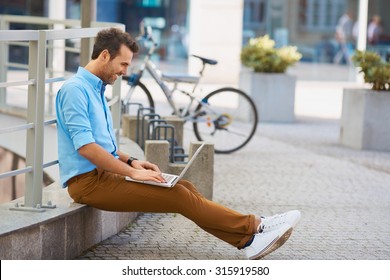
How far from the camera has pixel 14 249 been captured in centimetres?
601

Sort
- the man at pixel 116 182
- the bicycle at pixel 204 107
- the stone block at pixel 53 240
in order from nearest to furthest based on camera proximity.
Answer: the stone block at pixel 53 240 < the man at pixel 116 182 < the bicycle at pixel 204 107

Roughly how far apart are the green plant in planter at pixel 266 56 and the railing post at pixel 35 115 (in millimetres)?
9309

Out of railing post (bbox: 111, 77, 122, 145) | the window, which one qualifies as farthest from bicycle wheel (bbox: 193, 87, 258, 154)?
the window

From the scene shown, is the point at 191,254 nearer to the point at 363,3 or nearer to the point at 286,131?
the point at 286,131

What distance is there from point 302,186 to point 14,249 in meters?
4.58

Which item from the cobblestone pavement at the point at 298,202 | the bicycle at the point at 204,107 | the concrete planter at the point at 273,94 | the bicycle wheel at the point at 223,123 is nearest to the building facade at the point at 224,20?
the concrete planter at the point at 273,94

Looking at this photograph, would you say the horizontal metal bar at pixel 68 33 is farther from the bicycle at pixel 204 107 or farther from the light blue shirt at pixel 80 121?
the bicycle at pixel 204 107

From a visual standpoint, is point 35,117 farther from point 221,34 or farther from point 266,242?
point 221,34

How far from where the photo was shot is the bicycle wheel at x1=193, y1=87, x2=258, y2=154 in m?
11.8

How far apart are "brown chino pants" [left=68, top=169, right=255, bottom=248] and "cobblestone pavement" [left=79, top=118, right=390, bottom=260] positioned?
441 mm

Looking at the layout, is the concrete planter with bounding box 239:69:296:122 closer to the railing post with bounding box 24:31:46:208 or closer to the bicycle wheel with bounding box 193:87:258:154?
the bicycle wheel with bounding box 193:87:258:154

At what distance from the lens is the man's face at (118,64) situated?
21.4 feet

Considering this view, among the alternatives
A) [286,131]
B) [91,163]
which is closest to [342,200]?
[91,163]

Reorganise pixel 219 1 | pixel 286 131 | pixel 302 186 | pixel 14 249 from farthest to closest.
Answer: pixel 219 1 → pixel 286 131 → pixel 302 186 → pixel 14 249
